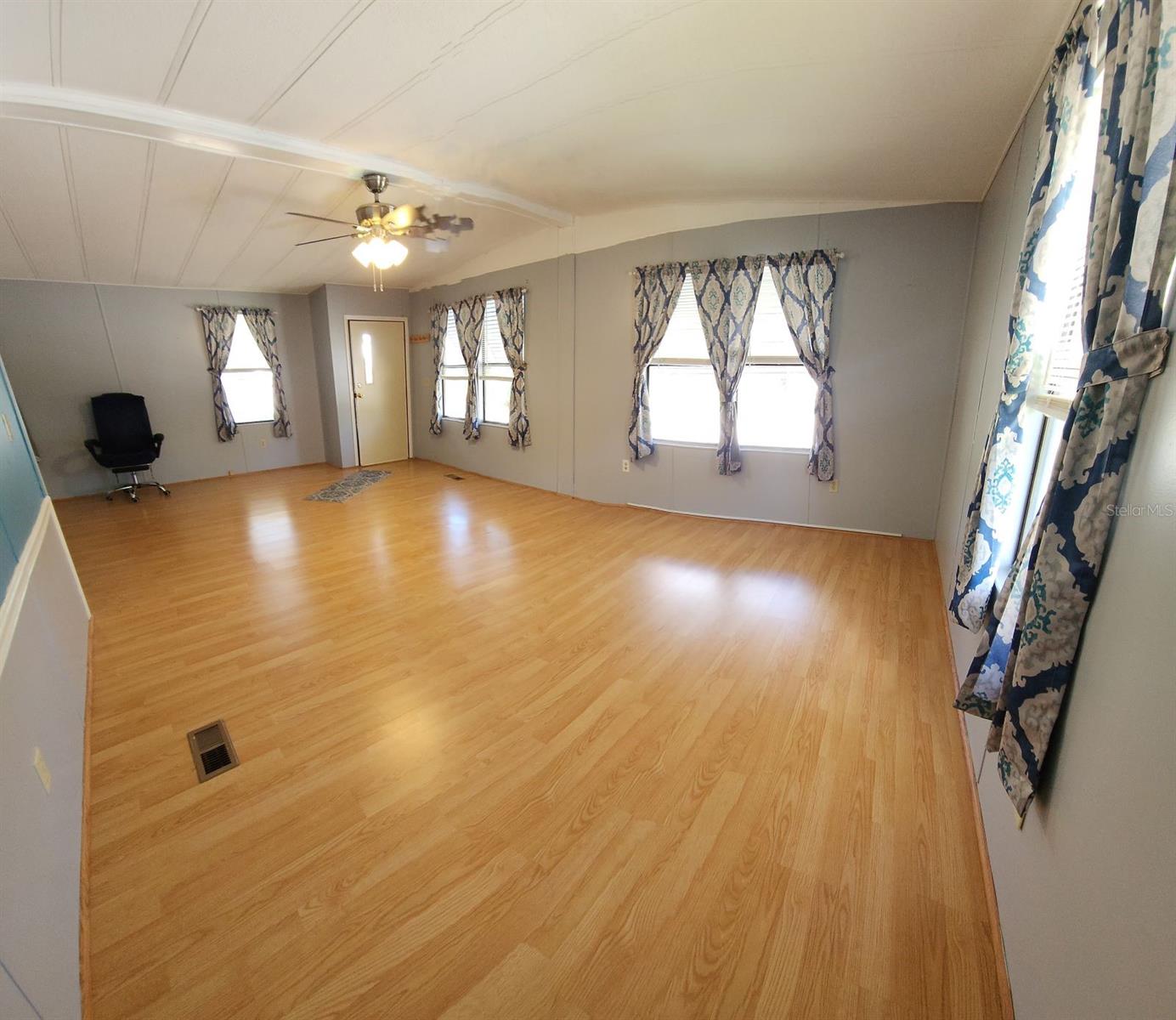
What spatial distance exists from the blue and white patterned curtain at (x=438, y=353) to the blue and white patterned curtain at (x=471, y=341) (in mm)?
Result: 309

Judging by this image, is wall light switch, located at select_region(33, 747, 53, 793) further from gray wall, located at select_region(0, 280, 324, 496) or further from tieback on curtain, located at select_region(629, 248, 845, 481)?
gray wall, located at select_region(0, 280, 324, 496)

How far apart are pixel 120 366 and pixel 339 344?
2299mm

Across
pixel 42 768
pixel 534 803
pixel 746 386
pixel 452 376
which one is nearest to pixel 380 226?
pixel 746 386

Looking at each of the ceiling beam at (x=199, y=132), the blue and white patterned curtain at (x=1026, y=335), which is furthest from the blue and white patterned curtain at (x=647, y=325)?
the blue and white patterned curtain at (x=1026, y=335)

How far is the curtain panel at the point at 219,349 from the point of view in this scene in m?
6.08

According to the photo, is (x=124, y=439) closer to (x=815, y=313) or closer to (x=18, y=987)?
(x=18, y=987)

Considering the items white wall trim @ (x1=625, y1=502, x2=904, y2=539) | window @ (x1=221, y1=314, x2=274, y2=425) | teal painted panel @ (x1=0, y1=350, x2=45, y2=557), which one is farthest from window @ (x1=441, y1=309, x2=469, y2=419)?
teal painted panel @ (x1=0, y1=350, x2=45, y2=557)

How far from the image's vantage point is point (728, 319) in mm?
4184

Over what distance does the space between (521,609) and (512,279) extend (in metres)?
4.18

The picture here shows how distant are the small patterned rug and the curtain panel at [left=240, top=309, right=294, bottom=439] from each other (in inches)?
49.3

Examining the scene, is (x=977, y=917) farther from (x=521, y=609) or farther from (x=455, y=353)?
(x=455, y=353)

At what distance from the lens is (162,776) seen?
179cm

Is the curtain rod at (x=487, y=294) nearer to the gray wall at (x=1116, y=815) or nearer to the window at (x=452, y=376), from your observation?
the window at (x=452, y=376)

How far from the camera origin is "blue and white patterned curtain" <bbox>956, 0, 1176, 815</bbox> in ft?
2.85
